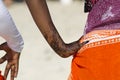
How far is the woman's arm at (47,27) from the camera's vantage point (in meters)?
2.86

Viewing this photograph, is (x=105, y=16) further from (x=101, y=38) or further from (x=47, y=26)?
(x=47, y=26)

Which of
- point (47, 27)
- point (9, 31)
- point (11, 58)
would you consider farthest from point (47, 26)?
point (11, 58)

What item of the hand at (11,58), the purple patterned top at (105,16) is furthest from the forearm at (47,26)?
the hand at (11,58)

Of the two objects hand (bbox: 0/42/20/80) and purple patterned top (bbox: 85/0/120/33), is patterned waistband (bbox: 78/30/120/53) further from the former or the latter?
hand (bbox: 0/42/20/80)

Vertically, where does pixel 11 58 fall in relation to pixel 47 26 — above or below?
below

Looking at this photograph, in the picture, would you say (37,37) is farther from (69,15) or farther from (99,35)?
(99,35)

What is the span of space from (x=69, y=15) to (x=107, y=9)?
6.24 metres

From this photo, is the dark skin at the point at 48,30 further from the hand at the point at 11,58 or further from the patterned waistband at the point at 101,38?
the hand at the point at 11,58

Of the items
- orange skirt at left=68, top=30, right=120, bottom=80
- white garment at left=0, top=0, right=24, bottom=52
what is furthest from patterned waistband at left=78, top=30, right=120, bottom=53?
white garment at left=0, top=0, right=24, bottom=52

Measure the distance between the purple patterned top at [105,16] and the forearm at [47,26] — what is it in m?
0.14

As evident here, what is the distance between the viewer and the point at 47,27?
2896 mm

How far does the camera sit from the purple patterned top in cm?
292

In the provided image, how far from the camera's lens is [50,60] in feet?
22.3

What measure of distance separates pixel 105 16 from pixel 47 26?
0.30 metres
